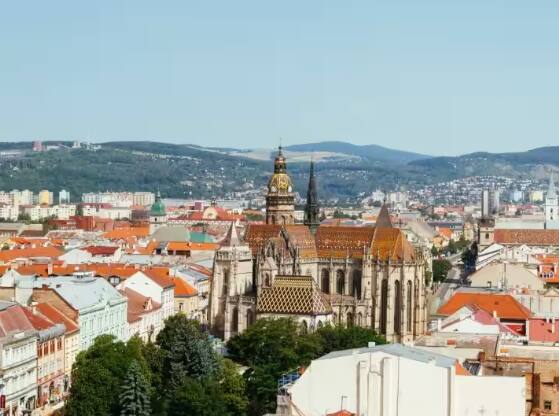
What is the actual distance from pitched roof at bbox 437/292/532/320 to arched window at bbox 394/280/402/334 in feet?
18.2

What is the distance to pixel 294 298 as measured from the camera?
111 m

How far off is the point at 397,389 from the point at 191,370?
28511 mm

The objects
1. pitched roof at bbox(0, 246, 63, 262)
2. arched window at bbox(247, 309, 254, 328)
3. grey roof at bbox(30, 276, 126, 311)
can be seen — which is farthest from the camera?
pitched roof at bbox(0, 246, 63, 262)

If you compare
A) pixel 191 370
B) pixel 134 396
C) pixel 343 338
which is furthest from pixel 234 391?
pixel 343 338

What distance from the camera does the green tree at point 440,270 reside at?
185 meters

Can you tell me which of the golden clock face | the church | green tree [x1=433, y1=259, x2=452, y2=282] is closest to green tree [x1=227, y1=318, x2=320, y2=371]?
the church

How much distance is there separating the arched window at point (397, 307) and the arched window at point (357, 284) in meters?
3.30

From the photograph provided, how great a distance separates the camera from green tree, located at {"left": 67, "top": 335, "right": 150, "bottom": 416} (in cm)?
7688

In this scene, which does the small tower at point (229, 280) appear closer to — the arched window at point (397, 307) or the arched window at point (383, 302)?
the arched window at point (383, 302)

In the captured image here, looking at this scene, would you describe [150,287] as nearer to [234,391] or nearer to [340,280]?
[340,280]

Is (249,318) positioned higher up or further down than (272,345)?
further down

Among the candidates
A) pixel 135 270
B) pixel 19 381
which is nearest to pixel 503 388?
pixel 19 381

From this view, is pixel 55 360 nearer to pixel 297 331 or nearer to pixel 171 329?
pixel 171 329

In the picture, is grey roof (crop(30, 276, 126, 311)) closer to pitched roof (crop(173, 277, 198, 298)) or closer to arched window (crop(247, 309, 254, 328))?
arched window (crop(247, 309, 254, 328))
